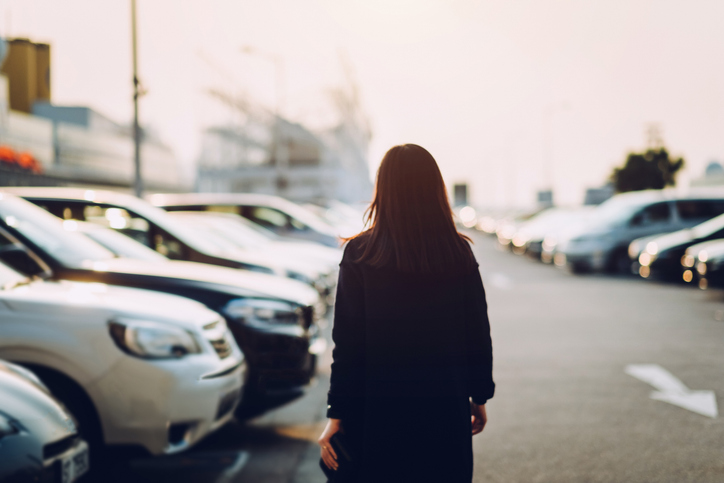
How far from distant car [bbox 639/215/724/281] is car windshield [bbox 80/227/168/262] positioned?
1161 centimetres

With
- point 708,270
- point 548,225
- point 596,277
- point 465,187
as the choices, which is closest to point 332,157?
point 465,187

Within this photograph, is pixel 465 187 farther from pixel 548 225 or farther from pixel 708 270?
pixel 708 270

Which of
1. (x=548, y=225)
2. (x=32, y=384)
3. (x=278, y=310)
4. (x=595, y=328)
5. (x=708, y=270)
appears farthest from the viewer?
(x=548, y=225)

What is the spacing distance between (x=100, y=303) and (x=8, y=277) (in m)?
0.68

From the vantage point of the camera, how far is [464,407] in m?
2.23

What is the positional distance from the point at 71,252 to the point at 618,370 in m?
4.96

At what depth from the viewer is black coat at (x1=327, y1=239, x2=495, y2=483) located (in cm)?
216

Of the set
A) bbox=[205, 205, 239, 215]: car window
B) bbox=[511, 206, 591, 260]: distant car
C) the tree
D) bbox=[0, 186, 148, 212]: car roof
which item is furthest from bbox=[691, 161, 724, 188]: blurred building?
bbox=[0, 186, 148, 212]: car roof

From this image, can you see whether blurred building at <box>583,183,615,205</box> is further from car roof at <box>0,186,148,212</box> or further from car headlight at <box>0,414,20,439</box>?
car headlight at <box>0,414,20,439</box>

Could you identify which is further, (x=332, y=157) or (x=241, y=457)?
(x=332, y=157)

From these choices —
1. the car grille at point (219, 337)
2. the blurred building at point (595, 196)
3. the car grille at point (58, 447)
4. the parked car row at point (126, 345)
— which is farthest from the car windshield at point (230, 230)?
the blurred building at point (595, 196)

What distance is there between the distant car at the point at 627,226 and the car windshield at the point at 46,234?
49.6 ft

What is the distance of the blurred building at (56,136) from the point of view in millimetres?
17406

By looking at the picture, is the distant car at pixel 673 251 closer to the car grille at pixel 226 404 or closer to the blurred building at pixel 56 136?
the blurred building at pixel 56 136
